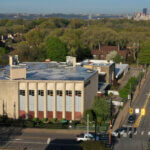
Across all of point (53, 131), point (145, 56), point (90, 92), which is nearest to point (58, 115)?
point (53, 131)

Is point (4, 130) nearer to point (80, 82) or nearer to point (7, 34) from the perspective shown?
point (80, 82)

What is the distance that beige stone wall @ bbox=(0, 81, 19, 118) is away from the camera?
41.5 m

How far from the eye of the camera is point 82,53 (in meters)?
89.1

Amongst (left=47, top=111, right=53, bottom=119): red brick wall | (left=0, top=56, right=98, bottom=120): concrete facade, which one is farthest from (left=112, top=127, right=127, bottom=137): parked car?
(left=47, top=111, right=53, bottom=119): red brick wall

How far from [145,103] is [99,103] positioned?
12174 mm

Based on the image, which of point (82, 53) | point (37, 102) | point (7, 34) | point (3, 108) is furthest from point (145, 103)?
point (7, 34)

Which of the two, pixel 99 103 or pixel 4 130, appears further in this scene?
pixel 99 103

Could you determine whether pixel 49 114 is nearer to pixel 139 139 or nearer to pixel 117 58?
pixel 139 139

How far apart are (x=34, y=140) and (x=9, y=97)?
8.35m

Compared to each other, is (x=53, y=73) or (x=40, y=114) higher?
(x=53, y=73)

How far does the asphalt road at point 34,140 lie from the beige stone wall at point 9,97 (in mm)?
3729

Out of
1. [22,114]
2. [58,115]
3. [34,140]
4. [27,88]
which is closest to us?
[34,140]

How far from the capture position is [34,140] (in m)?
35.6

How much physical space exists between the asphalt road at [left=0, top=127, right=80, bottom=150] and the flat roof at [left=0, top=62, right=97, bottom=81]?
7.88 metres
